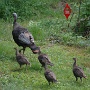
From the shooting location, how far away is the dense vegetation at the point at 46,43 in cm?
1119

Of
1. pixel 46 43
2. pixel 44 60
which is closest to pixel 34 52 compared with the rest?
pixel 44 60

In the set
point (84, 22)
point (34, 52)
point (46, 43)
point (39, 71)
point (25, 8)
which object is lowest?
point (46, 43)

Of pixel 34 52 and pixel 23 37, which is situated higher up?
pixel 23 37

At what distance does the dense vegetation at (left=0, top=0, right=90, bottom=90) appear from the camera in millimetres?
11188

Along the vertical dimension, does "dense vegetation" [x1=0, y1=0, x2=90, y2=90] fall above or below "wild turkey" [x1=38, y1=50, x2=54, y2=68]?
below

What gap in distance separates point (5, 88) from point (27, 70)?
7.25 feet

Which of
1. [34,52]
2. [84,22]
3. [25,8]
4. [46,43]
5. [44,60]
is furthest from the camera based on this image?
[25,8]

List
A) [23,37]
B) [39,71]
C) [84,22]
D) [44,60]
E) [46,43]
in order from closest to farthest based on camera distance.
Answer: [44,60]
[39,71]
[23,37]
[46,43]
[84,22]

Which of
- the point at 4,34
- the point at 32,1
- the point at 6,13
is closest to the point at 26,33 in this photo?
the point at 4,34


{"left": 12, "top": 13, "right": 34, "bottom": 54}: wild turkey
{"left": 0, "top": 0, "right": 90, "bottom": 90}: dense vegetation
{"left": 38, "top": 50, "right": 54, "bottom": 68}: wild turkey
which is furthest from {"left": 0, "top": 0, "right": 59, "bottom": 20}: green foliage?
{"left": 38, "top": 50, "right": 54, "bottom": 68}: wild turkey

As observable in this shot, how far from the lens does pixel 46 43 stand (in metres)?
16.2

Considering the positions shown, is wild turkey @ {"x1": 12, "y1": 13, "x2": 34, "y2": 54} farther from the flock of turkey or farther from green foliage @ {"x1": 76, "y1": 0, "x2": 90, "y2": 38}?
green foliage @ {"x1": 76, "y1": 0, "x2": 90, "y2": 38}

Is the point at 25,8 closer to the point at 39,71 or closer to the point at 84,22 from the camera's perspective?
the point at 84,22

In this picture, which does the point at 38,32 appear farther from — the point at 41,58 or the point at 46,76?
the point at 46,76
